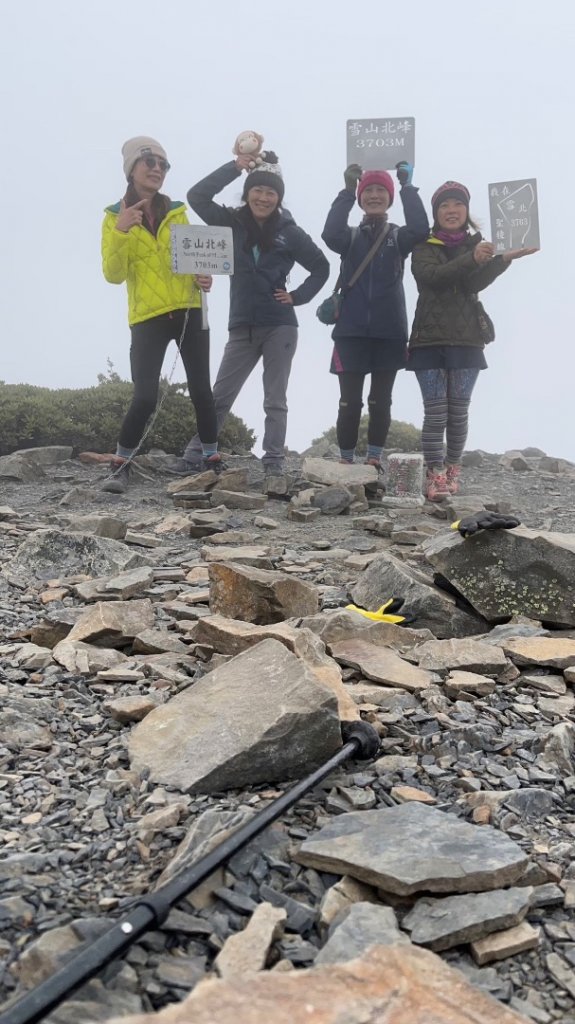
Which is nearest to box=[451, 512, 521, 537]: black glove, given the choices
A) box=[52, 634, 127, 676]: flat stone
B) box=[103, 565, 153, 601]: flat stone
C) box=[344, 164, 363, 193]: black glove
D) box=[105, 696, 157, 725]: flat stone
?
box=[103, 565, 153, 601]: flat stone

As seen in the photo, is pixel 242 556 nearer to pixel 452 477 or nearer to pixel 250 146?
pixel 452 477

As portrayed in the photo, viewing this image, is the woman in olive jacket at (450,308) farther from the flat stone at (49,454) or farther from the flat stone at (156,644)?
the flat stone at (49,454)

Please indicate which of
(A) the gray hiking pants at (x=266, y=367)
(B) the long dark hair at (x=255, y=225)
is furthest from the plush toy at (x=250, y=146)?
(A) the gray hiking pants at (x=266, y=367)

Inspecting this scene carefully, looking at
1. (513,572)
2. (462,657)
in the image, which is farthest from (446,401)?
(462,657)

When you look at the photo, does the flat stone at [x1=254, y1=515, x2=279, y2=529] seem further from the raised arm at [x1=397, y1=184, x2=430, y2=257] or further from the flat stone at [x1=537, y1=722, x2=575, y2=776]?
the flat stone at [x1=537, y1=722, x2=575, y2=776]

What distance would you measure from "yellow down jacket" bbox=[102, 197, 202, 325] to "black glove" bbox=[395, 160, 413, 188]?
7.41 ft

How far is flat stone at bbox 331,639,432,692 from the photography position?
3.77 m

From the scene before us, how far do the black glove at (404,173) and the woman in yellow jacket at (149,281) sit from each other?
2.25 meters

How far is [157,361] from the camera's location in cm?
882

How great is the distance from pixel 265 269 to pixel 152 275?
3.93 ft

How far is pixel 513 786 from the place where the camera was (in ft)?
9.68

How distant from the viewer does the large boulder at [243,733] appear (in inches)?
113

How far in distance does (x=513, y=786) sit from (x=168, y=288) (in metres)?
6.80

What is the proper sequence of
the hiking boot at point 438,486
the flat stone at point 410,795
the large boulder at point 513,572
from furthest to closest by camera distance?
1. the hiking boot at point 438,486
2. the large boulder at point 513,572
3. the flat stone at point 410,795
